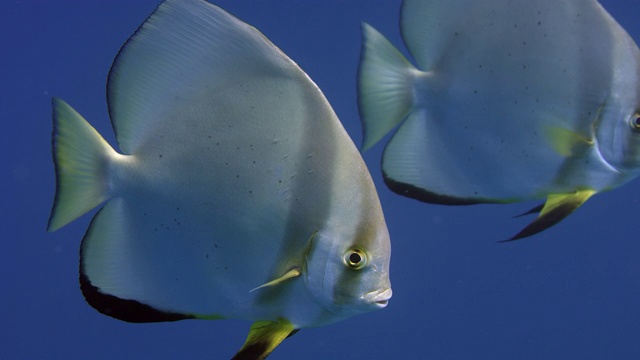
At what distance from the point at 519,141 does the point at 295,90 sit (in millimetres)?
1002

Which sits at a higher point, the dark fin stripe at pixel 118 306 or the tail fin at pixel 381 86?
the tail fin at pixel 381 86

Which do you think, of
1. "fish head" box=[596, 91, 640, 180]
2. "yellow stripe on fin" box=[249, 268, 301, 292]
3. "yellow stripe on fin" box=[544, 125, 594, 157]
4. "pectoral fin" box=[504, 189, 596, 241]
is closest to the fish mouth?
"yellow stripe on fin" box=[249, 268, 301, 292]

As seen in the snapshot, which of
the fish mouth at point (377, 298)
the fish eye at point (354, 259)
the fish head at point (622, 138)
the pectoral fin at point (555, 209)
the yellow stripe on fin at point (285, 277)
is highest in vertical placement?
the fish head at point (622, 138)

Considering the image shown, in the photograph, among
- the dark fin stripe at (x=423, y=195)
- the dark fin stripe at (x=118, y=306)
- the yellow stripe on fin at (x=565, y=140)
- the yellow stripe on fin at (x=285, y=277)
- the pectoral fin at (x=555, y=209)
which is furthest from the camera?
the dark fin stripe at (x=423, y=195)

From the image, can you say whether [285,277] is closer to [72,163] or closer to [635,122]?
[72,163]

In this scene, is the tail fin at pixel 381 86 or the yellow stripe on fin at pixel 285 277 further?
the tail fin at pixel 381 86

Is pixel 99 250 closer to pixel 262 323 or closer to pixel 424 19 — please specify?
pixel 262 323

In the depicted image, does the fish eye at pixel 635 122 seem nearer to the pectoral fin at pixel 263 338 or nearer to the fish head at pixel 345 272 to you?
the fish head at pixel 345 272

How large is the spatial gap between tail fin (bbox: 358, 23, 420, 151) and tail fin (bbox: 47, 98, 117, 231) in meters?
1.14

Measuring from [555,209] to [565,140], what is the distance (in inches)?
10.6

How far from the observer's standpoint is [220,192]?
1895mm

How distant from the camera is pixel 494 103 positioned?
2.45m

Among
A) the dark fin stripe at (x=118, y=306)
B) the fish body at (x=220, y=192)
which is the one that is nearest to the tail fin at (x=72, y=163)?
the fish body at (x=220, y=192)

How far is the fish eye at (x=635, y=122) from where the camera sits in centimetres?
245
